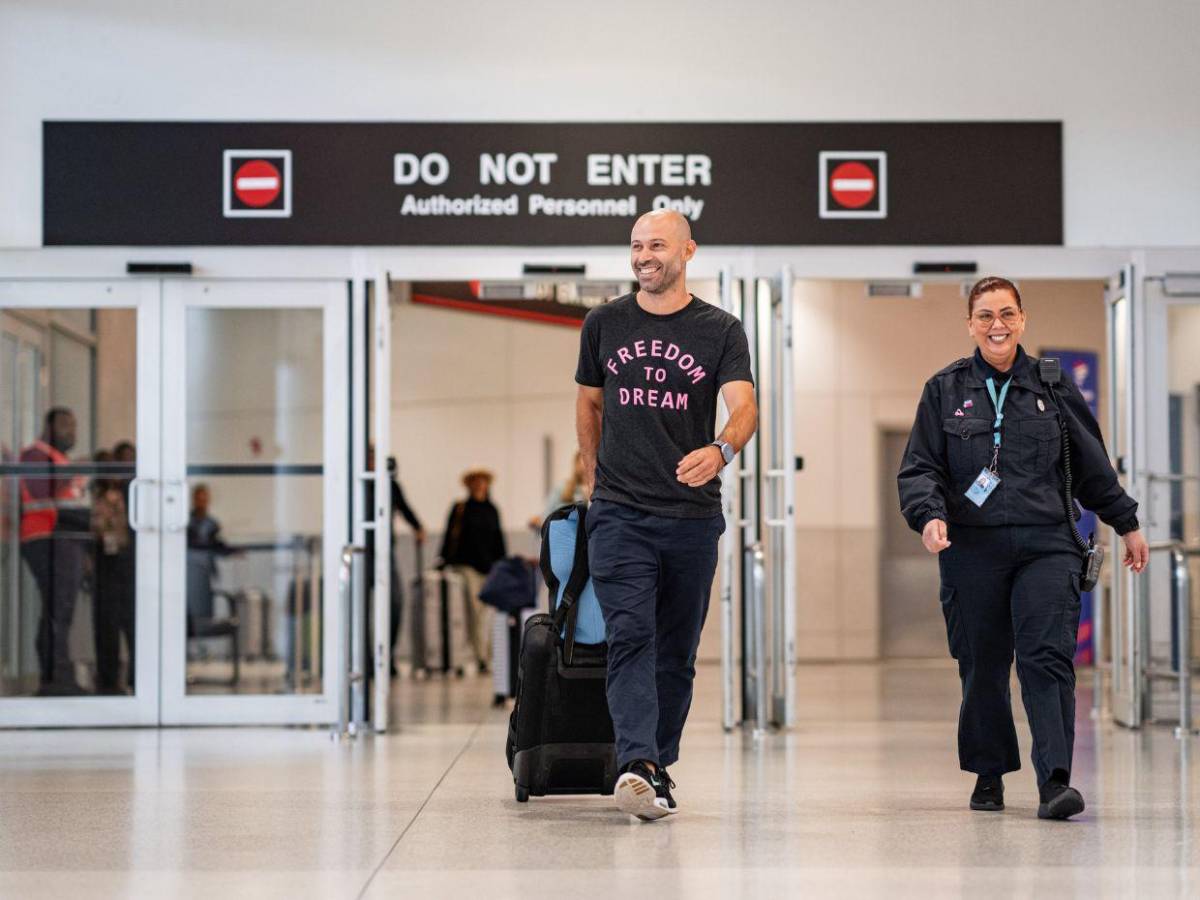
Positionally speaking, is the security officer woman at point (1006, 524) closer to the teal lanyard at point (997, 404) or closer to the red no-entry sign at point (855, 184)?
the teal lanyard at point (997, 404)

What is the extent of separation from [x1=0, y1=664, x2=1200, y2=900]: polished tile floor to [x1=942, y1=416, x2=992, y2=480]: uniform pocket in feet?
3.44

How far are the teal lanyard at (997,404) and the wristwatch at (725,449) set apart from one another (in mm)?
842

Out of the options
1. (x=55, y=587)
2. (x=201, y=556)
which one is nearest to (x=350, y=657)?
(x=201, y=556)

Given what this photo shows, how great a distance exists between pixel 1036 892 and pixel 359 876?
5.27ft

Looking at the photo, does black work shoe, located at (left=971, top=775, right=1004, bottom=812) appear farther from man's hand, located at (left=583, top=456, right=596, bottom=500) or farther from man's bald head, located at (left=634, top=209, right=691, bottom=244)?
man's bald head, located at (left=634, top=209, right=691, bottom=244)

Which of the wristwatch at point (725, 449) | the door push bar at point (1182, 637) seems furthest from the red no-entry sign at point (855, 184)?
the wristwatch at point (725, 449)

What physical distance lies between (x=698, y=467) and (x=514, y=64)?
4.34 m

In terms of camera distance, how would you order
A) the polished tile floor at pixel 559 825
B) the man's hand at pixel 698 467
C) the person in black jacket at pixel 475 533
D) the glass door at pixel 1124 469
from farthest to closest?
the person in black jacket at pixel 475 533 < the glass door at pixel 1124 469 < the man's hand at pixel 698 467 < the polished tile floor at pixel 559 825

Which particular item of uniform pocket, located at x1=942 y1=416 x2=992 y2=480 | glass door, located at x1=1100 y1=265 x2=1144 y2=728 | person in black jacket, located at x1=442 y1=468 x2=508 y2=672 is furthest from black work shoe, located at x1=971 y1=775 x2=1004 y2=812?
person in black jacket, located at x1=442 y1=468 x2=508 y2=672

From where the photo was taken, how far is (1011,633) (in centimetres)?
525

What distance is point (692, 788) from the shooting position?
6.00m

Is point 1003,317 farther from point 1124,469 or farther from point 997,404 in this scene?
point 1124,469

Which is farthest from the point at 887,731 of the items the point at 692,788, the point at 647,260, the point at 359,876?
the point at 359,876

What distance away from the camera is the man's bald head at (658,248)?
5.05 meters
